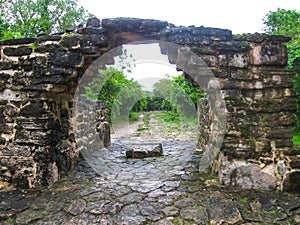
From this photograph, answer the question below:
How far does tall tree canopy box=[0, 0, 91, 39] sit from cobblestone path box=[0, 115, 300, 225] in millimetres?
5382

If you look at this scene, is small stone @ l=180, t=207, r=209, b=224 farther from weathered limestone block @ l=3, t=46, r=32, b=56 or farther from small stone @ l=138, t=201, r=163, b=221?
weathered limestone block @ l=3, t=46, r=32, b=56

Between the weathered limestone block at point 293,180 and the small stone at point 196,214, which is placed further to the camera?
the weathered limestone block at point 293,180

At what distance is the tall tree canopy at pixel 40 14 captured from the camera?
773cm

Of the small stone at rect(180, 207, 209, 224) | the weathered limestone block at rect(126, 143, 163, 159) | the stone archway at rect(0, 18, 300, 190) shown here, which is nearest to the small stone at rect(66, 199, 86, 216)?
the stone archway at rect(0, 18, 300, 190)

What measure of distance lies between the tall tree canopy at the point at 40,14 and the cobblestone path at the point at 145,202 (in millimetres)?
5382

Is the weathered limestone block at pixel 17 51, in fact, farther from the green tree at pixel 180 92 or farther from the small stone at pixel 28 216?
the green tree at pixel 180 92

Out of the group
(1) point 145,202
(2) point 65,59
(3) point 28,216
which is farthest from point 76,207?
(2) point 65,59

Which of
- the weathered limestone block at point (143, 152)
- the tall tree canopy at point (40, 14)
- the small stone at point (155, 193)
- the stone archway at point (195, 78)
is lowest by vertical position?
the small stone at point (155, 193)

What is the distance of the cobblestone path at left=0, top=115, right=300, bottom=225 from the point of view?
2.62 m

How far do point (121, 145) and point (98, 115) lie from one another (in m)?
0.98

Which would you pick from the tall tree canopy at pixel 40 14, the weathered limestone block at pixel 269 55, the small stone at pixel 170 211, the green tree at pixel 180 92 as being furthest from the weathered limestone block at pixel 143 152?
the tall tree canopy at pixel 40 14

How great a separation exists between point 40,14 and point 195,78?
6.81 metres

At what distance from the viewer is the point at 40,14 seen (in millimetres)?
8445

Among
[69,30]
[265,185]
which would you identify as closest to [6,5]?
[69,30]
